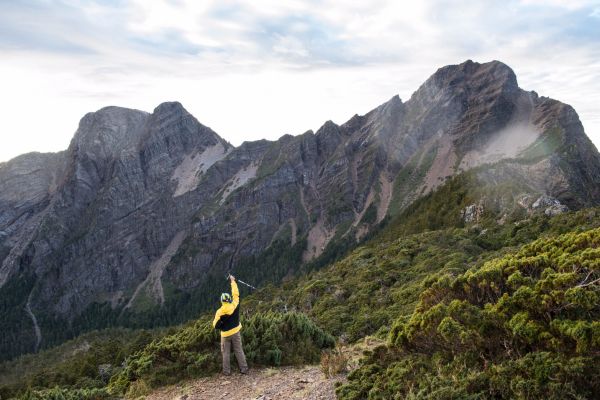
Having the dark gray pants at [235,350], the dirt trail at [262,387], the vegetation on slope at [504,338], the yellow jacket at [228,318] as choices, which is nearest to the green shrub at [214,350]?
the dirt trail at [262,387]

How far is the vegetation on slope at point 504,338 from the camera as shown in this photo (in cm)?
Answer: 929

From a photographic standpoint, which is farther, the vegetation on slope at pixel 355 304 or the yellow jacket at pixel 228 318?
the vegetation on slope at pixel 355 304

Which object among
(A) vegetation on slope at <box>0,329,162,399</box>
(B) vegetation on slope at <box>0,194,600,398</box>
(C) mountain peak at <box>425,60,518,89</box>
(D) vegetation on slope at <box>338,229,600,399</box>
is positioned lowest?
(A) vegetation on slope at <box>0,329,162,399</box>

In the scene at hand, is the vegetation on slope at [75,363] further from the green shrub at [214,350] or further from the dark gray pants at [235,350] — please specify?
the dark gray pants at [235,350]

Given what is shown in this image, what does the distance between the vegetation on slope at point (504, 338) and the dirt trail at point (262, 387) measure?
4.44ft

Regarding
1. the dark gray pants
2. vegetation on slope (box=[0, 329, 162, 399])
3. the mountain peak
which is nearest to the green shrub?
the dark gray pants

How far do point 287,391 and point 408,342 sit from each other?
4.17 m

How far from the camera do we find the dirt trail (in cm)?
1359

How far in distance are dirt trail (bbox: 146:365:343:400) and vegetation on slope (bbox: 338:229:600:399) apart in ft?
4.44

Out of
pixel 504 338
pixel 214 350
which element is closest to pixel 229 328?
pixel 214 350

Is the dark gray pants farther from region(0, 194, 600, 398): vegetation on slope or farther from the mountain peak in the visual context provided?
the mountain peak

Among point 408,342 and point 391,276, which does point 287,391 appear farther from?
point 391,276

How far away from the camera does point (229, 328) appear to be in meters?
16.2

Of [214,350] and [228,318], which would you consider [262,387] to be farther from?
[214,350]
